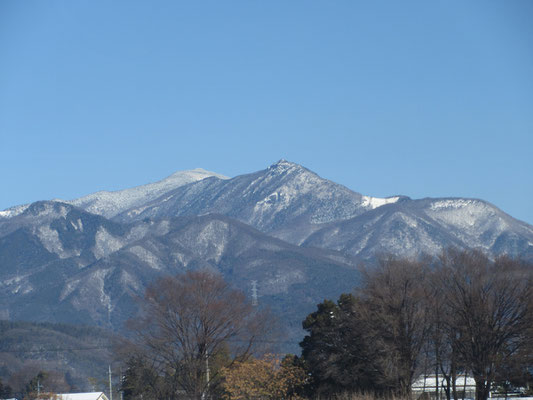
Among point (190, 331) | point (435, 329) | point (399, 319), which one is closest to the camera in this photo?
point (399, 319)

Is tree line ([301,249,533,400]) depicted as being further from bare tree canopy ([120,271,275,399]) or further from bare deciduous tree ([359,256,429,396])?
bare tree canopy ([120,271,275,399])

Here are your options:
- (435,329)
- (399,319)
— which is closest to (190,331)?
(399,319)

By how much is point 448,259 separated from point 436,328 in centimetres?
655

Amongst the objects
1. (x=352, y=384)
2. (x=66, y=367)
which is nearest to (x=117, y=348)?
(x=352, y=384)

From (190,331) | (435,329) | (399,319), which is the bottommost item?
(435,329)

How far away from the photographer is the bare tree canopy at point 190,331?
2223 inches

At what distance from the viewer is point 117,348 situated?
5812 cm

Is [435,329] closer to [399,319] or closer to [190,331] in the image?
[399,319]

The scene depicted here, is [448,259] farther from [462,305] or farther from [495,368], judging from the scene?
[495,368]

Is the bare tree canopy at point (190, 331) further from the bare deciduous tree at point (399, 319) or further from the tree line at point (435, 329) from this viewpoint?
the bare deciduous tree at point (399, 319)

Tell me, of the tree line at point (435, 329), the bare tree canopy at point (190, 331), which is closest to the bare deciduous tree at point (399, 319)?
the tree line at point (435, 329)

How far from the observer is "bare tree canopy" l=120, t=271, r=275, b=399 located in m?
56.5

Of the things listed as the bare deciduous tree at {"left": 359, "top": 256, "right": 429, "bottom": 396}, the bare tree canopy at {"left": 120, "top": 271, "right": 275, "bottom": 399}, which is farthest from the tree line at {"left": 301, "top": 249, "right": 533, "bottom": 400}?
the bare tree canopy at {"left": 120, "top": 271, "right": 275, "bottom": 399}

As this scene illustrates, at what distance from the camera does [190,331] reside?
58625mm
